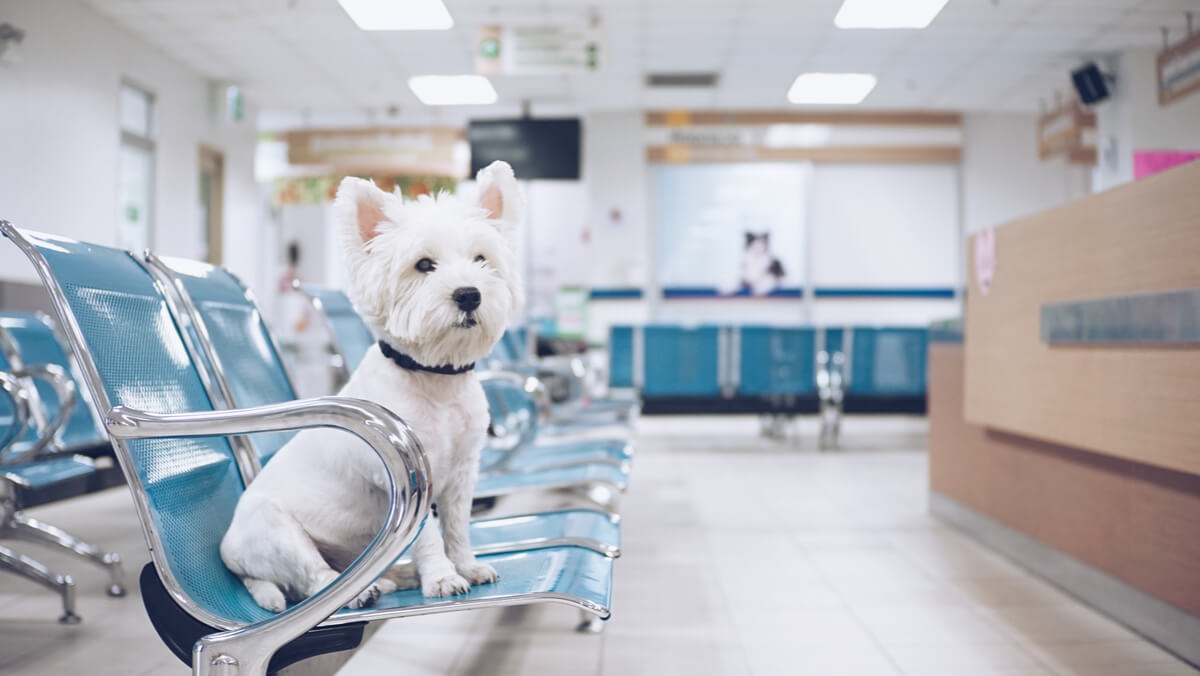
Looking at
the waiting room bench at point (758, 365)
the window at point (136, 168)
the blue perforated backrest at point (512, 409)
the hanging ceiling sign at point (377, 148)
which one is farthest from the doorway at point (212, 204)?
the blue perforated backrest at point (512, 409)

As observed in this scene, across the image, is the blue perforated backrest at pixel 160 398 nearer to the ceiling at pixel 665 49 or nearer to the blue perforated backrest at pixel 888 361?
the ceiling at pixel 665 49

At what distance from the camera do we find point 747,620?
2.29 m

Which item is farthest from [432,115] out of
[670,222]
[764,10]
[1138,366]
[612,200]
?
[1138,366]

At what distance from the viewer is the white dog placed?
3.83ft

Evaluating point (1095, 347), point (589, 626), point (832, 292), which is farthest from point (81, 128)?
point (832, 292)

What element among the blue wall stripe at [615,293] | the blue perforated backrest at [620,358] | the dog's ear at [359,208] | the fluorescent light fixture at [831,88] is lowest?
the blue perforated backrest at [620,358]

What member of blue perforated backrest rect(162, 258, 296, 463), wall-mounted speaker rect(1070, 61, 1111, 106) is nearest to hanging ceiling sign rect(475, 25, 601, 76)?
wall-mounted speaker rect(1070, 61, 1111, 106)

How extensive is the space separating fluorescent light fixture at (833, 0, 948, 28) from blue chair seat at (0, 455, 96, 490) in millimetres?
5485

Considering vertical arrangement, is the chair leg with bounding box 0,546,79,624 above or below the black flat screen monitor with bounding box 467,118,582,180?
below

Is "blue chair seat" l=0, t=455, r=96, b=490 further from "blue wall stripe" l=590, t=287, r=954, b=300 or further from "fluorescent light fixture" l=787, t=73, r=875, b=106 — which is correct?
"blue wall stripe" l=590, t=287, r=954, b=300

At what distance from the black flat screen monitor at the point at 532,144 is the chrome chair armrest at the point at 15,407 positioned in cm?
687

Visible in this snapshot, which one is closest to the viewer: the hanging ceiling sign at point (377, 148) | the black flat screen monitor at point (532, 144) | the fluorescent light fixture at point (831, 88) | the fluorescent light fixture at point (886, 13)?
the fluorescent light fixture at point (886, 13)

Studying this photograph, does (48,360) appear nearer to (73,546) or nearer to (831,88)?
(73,546)

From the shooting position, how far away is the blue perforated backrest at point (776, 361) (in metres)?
6.10
